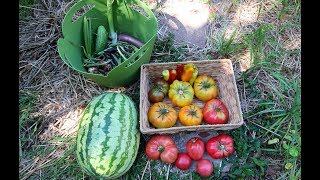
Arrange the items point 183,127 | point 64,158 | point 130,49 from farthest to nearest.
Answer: point 130,49, point 64,158, point 183,127

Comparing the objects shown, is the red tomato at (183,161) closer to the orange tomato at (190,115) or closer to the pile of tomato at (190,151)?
the pile of tomato at (190,151)

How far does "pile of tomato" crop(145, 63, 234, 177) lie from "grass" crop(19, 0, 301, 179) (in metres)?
0.11

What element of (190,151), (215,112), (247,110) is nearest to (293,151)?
(247,110)

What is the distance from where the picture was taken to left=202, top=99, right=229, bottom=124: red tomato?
2715 mm

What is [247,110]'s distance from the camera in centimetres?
296

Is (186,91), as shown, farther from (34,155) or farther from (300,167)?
(34,155)

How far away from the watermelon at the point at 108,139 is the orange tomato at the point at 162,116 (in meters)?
0.14

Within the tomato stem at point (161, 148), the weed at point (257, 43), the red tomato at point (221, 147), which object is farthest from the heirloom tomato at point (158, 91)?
the weed at point (257, 43)

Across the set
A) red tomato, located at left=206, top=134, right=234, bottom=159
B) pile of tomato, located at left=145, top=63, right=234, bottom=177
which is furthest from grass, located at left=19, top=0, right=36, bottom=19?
red tomato, located at left=206, top=134, right=234, bottom=159

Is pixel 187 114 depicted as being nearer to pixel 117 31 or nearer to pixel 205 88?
pixel 205 88

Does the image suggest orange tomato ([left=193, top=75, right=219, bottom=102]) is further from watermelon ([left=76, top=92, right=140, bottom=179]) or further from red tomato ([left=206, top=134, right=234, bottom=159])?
watermelon ([left=76, top=92, right=140, bottom=179])

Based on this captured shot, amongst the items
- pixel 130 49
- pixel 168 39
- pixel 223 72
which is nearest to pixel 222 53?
pixel 223 72

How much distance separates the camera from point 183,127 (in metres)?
2.61
